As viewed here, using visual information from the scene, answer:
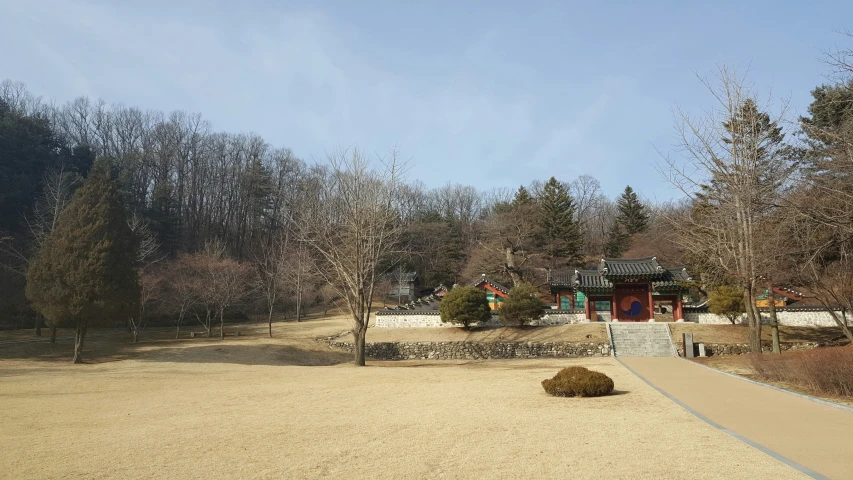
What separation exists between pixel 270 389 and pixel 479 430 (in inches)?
282

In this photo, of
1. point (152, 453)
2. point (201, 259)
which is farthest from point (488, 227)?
point (152, 453)

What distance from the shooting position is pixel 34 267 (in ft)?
69.9

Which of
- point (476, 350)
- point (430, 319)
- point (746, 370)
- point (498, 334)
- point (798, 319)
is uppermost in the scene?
point (798, 319)

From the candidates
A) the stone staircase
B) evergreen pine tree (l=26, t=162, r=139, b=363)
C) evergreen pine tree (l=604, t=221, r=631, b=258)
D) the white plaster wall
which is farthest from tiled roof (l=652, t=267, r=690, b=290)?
evergreen pine tree (l=26, t=162, r=139, b=363)

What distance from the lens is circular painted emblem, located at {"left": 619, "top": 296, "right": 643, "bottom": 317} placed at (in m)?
29.8

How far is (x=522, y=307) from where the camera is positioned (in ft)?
90.6

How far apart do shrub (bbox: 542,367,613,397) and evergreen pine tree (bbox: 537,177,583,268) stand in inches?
1327

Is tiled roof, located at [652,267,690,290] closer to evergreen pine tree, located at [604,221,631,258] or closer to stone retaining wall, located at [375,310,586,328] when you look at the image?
stone retaining wall, located at [375,310,586,328]

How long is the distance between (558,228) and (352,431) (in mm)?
39715

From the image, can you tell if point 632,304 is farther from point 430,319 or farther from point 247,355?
point 247,355

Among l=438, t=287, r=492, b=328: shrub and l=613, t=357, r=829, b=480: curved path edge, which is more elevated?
l=438, t=287, r=492, b=328: shrub

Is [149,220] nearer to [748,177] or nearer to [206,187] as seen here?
[206,187]

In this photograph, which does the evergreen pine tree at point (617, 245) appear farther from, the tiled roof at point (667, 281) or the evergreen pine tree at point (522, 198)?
the tiled roof at point (667, 281)

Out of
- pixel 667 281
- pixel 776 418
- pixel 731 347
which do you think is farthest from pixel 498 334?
pixel 776 418
